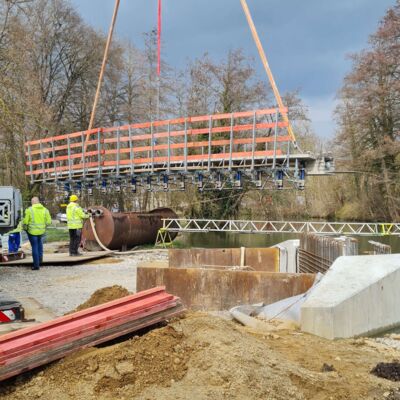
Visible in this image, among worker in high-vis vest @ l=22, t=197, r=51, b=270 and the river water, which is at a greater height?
worker in high-vis vest @ l=22, t=197, r=51, b=270

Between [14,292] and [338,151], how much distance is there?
2878 cm

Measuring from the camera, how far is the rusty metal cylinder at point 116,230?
57.7ft

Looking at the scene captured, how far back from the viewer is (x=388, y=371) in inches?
172

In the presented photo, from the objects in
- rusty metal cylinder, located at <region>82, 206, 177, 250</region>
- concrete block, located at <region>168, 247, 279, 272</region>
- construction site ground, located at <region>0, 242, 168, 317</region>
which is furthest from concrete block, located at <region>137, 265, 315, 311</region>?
rusty metal cylinder, located at <region>82, 206, 177, 250</region>

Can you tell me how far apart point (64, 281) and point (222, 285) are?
431 cm

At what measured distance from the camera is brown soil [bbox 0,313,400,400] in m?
3.64

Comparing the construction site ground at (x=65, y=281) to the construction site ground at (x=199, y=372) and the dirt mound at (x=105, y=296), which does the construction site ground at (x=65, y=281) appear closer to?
the dirt mound at (x=105, y=296)

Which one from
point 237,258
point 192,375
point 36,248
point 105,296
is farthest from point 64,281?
point 192,375

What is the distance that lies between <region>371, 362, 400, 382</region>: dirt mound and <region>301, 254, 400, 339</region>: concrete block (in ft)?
4.25

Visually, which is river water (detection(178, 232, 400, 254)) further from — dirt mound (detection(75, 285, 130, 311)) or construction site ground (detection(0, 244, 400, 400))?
construction site ground (detection(0, 244, 400, 400))

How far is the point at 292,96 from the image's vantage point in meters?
32.5

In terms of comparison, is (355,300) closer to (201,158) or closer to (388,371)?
(388,371)

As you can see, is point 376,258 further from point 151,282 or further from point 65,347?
point 65,347

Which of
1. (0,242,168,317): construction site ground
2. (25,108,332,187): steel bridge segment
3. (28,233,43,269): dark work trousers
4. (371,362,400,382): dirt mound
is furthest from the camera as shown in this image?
(25,108,332,187): steel bridge segment
